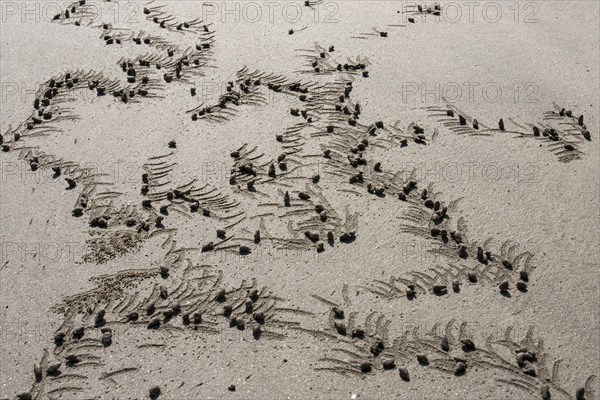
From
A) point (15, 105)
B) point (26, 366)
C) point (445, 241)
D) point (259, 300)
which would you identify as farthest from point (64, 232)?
point (445, 241)

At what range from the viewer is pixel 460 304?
5.52 m

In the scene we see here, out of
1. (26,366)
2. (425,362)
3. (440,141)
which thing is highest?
(440,141)

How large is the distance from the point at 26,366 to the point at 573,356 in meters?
3.75

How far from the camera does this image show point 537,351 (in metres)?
5.12

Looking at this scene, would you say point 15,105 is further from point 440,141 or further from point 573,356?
point 573,356

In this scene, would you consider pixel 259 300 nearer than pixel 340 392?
No

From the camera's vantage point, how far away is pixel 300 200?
662cm

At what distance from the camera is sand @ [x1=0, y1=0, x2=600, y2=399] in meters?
5.12

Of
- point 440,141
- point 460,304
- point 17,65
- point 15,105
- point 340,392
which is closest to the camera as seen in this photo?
point 340,392

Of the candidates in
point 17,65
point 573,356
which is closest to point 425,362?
point 573,356

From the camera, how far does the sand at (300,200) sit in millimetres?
5117

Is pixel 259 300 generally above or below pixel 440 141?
below

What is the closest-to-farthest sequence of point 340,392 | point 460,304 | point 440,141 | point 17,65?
point 340,392, point 460,304, point 440,141, point 17,65

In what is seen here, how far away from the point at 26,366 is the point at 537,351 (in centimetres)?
351
